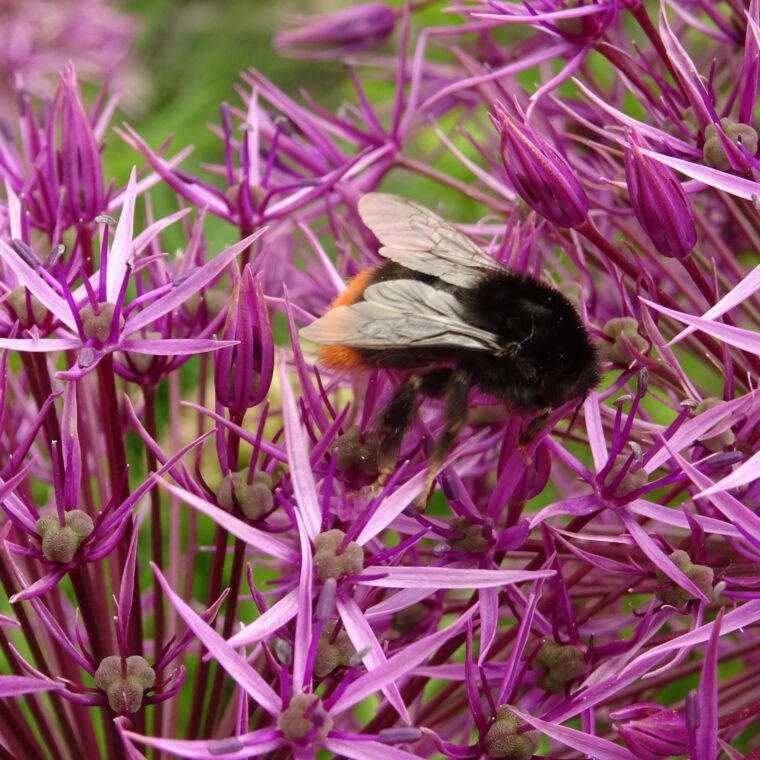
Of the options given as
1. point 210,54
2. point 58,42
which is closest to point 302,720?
point 58,42

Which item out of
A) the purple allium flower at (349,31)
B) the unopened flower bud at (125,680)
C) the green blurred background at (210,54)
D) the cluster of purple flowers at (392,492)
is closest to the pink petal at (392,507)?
the cluster of purple flowers at (392,492)

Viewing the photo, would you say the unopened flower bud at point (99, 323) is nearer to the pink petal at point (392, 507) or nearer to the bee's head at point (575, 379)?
the pink petal at point (392, 507)

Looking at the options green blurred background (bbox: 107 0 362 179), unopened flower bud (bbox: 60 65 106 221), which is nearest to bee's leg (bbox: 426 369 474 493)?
unopened flower bud (bbox: 60 65 106 221)

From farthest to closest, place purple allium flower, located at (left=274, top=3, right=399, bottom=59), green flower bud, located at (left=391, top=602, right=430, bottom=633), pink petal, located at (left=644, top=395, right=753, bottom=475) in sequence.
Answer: purple allium flower, located at (left=274, top=3, right=399, bottom=59) < green flower bud, located at (left=391, top=602, right=430, bottom=633) < pink petal, located at (left=644, top=395, right=753, bottom=475)

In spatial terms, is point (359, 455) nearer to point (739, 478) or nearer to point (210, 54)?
point (739, 478)

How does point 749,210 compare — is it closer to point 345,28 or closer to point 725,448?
point 725,448

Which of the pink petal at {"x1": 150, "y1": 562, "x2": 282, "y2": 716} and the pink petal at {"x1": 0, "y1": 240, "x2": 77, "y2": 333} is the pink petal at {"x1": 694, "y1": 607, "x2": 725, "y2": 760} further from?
the pink petal at {"x1": 0, "y1": 240, "x2": 77, "y2": 333}
